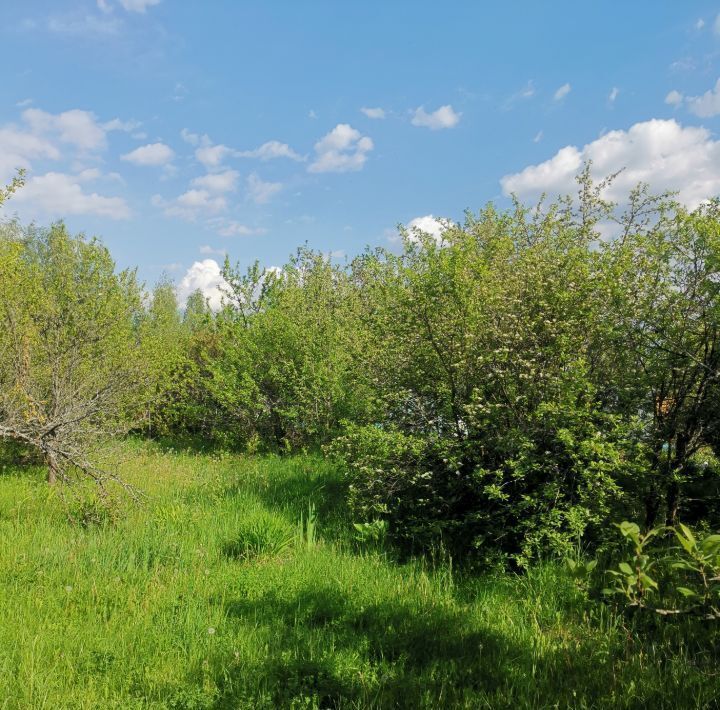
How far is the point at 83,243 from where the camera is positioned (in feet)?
41.8

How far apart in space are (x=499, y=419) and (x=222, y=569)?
323 cm

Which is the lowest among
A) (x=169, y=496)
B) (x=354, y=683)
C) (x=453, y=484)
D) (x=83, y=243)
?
(x=354, y=683)

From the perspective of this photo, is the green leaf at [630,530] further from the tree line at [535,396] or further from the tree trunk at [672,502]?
the tree trunk at [672,502]

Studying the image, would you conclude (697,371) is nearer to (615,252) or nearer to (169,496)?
(615,252)

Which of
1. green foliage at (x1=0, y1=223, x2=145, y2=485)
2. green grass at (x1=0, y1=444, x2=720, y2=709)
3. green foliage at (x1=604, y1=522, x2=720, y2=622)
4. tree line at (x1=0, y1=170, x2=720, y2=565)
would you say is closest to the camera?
green foliage at (x1=604, y1=522, x2=720, y2=622)

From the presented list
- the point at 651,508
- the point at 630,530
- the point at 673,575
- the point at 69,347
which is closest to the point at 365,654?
the point at 630,530

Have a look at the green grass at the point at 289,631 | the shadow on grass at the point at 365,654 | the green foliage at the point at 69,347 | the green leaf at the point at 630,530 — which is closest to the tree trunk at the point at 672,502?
the green grass at the point at 289,631

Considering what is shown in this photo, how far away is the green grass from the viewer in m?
3.33

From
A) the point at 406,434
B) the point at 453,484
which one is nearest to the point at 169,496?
the point at 406,434

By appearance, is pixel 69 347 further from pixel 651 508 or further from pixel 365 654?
pixel 651 508

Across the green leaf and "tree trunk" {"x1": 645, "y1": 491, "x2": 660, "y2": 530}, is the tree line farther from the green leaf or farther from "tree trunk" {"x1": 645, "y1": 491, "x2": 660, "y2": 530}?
the green leaf

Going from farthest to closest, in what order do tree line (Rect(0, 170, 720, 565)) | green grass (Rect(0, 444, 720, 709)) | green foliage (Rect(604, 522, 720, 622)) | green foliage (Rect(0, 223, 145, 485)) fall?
green foliage (Rect(0, 223, 145, 485)) → tree line (Rect(0, 170, 720, 565)) → green grass (Rect(0, 444, 720, 709)) → green foliage (Rect(604, 522, 720, 622))

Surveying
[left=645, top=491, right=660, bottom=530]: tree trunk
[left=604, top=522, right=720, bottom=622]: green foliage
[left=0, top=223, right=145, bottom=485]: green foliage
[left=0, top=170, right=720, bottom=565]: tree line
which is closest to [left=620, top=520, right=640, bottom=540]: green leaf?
[left=604, top=522, right=720, bottom=622]: green foliage

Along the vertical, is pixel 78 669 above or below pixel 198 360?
below
